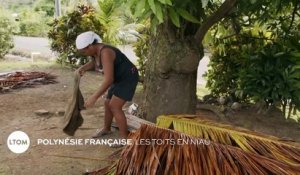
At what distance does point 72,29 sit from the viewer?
923cm

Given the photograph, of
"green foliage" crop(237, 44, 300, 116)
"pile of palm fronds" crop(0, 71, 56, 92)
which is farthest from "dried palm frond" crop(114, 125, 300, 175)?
"pile of palm fronds" crop(0, 71, 56, 92)

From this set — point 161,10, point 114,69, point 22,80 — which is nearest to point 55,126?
point 114,69

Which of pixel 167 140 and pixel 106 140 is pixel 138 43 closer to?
pixel 106 140

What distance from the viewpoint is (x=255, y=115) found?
600 centimetres

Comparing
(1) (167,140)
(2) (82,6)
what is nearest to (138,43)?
(2) (82,6)

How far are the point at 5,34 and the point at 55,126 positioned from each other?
766 cm

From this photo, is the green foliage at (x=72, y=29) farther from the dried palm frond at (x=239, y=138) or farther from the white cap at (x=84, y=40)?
the dried palm frond at (x=239, y=138)

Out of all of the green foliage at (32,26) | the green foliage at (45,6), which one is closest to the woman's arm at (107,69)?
the green foliage at (32,26)

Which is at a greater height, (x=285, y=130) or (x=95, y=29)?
(x=95, y=29)

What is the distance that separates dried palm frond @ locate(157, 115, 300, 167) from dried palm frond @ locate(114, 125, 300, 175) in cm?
9

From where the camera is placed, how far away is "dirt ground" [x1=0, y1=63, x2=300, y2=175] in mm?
3994

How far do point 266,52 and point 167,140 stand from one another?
11.1 ft

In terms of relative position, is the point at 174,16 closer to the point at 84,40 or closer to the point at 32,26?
the point at 84,40

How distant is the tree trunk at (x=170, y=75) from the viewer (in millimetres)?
3844
